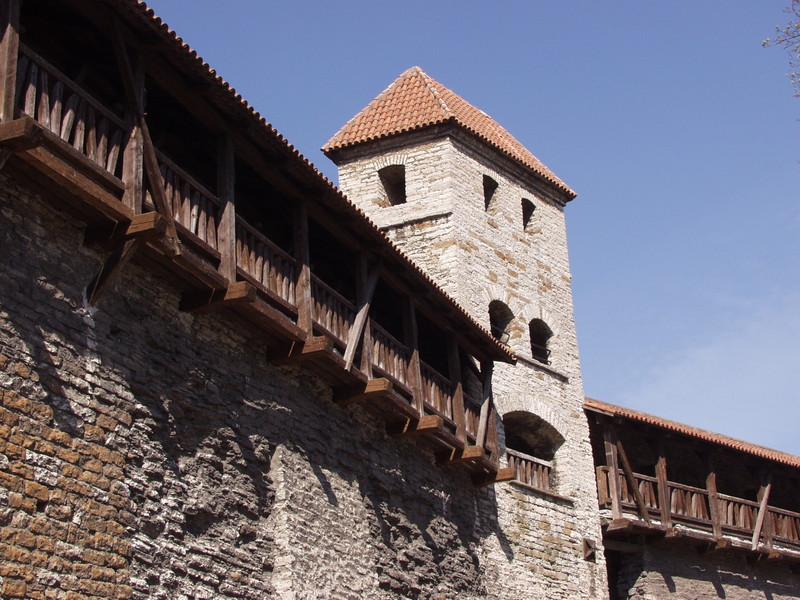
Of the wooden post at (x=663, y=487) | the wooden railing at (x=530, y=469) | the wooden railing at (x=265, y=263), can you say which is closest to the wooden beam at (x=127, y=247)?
the wooden railing at (x=265, y=263)

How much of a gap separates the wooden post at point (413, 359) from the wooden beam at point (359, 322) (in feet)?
3.49

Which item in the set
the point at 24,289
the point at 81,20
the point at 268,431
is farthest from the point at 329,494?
the point at 81,20

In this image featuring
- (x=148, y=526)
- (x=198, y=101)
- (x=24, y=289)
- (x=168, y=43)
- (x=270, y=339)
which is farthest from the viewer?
(x=270, y=339)

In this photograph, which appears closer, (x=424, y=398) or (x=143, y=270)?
(x=143, y=270)

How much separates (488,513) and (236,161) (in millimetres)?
6923

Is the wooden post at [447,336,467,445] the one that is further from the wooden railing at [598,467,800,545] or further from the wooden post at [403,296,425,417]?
the wooden railing at [598,467,800,545]

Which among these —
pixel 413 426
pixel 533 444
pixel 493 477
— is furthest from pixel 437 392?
pixel 533 444

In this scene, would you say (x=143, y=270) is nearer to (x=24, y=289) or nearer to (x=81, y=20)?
(x=24, y=289)

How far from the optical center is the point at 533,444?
19.3 meters

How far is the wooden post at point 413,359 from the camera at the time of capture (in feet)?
45.8

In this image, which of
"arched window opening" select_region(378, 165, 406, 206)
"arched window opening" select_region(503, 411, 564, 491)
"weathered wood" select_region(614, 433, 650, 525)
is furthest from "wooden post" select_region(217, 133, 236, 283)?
"weathered wood" select_region(614, 433, 650, 525)

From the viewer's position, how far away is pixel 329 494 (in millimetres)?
11938

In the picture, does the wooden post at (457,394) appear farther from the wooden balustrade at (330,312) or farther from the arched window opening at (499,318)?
the arched window opening at (499,318)

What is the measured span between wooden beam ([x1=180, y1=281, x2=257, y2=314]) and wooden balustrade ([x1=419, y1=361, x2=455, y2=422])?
4.53 m
